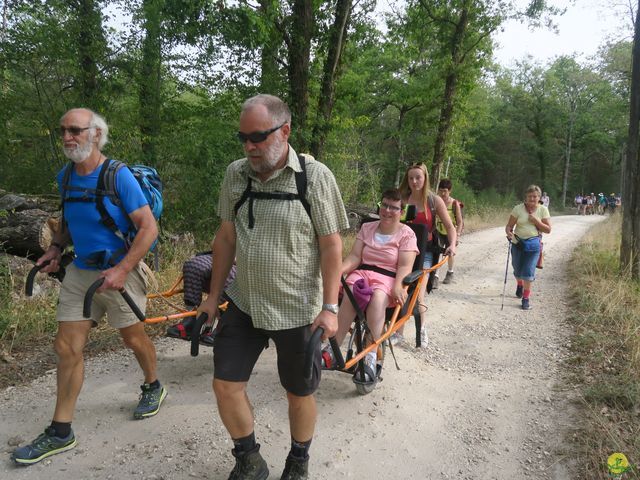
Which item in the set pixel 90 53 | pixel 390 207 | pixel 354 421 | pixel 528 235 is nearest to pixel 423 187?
pixel 390 207

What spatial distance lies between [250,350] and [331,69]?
7.15 metres

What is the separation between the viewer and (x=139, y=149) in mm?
8016

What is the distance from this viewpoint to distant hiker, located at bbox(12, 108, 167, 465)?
2707mm

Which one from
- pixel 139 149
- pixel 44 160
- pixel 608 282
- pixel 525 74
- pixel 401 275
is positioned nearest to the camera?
pixel 401 275

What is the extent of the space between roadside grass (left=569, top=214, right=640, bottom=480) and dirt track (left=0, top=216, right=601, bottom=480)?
0.54ft

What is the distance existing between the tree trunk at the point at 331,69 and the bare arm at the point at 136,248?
591 cm

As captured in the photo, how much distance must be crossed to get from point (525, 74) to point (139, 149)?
131 feet

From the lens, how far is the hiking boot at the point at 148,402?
3.22 meters

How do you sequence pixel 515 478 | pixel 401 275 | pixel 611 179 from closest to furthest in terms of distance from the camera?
pixel 515 478
pixel 401 275
pixel 611 179

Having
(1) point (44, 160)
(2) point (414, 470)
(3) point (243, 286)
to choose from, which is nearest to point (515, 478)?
(2) point (414, 470)

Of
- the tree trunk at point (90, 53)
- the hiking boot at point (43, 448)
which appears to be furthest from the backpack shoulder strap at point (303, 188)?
the tree trunk at point (90, 53)

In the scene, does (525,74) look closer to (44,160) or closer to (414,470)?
(44,160)

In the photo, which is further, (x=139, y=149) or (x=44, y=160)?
(x=44, y=160)

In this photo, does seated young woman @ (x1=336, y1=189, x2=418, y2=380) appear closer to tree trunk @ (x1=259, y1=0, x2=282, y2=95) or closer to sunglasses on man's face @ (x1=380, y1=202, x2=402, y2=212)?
sunglasses on man's face @ (x1=380, y1=202, x2=402, y2=212)
